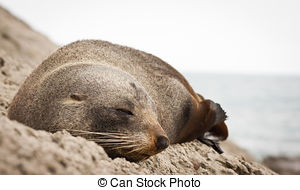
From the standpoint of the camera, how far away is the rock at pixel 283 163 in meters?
9.24

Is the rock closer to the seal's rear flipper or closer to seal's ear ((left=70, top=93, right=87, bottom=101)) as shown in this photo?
the seal's rear flipper

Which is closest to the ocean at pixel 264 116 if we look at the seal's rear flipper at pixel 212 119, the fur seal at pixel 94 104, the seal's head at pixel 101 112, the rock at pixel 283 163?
the rock at pixel 283 163

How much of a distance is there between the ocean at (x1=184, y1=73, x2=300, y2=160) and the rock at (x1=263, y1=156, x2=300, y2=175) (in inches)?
70.7

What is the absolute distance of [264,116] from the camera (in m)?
18.3

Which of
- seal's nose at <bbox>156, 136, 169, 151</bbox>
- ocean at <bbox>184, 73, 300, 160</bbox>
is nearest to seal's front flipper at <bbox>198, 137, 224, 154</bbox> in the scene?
seal's nose at <bbox>156, 136, 169, 151</bbox>

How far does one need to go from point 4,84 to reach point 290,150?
12.0m

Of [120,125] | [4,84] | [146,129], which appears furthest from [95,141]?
[4,84]

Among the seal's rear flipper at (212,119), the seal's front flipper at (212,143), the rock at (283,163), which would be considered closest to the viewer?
the seal's front flipper at (212,143)

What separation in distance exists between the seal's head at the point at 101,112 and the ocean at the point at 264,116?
885 cm

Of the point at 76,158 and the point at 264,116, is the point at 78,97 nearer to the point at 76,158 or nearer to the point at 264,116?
the point at 76,158

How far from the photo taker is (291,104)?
65.1 feet

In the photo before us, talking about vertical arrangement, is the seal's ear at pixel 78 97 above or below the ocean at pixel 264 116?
above

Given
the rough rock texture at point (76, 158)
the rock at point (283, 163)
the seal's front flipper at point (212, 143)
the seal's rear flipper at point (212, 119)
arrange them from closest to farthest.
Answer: the rough rock texture at point (76, 158)
the seal's front flipper at point (212, 143)
the seal's rear flipper at point (212, 119)
the rock at point (283, 163)

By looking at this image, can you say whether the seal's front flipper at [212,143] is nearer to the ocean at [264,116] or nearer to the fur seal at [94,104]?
the fur seal at [94,104]
